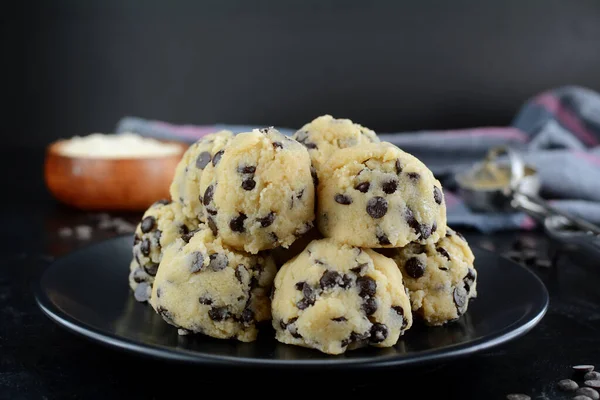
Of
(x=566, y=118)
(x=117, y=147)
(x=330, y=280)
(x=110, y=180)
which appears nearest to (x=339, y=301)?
(x=330, y=280)

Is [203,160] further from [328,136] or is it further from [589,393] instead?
[589,393]

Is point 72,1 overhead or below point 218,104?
overhead

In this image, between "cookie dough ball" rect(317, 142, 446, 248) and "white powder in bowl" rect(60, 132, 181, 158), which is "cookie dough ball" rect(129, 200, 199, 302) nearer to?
"cookie dough ball" rect(317, 142, 446, 248)

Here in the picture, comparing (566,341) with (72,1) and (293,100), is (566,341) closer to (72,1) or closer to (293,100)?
(293,100)

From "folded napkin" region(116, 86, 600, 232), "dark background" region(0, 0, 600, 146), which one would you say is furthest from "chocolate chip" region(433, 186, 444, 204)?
Result: "dark background" region(0, 0, 600, 146)

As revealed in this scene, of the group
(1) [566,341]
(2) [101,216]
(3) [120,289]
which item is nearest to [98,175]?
(2) [101,216]

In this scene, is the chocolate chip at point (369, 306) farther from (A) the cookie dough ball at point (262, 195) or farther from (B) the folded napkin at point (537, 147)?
(B) the folded napkin at point (537, 147)
